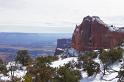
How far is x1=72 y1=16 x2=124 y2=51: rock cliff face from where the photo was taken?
14912cm

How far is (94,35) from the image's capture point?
15675 centimetres

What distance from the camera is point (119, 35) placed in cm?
14850

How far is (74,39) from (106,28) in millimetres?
20112

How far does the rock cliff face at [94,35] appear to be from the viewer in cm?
14912

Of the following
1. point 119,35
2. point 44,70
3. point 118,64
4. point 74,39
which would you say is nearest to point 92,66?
point 118,64

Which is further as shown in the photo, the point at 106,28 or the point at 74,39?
the point at 74,39

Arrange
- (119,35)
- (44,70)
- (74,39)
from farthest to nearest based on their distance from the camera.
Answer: (74,39), (119,35), (44,70)

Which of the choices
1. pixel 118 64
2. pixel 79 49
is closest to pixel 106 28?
pixel 79 49

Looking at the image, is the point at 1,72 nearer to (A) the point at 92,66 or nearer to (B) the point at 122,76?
(A) the point at 92,66

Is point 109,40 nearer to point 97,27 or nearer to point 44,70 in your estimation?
point 97,27

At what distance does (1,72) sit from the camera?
100688 mm

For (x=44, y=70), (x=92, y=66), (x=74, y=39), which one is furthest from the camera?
(x=74, y=39)

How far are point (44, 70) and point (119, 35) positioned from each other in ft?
308

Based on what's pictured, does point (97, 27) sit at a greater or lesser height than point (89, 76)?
greater
